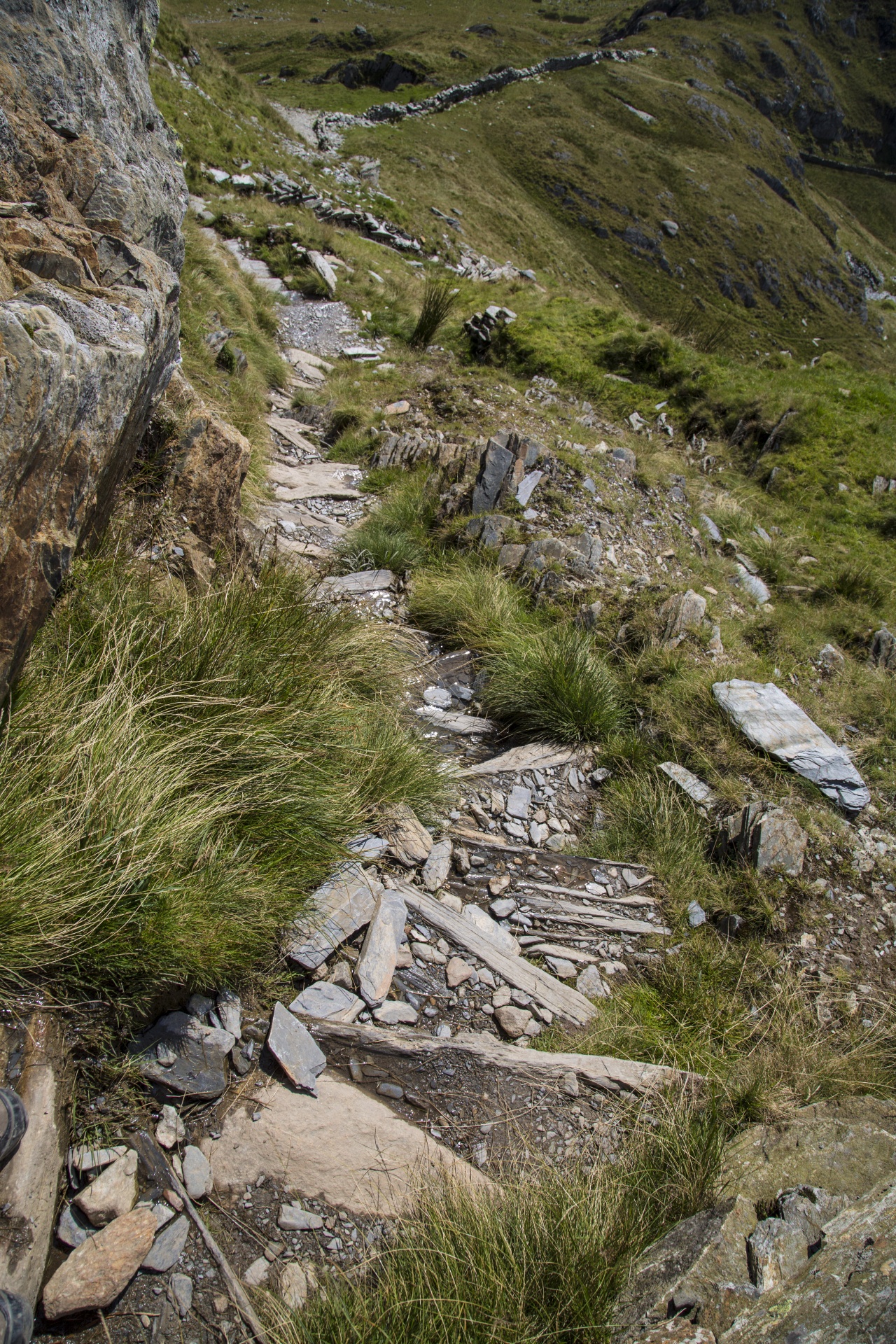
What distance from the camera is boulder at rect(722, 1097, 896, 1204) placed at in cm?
225

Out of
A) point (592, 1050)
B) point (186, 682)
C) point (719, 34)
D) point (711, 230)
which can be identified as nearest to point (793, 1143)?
point (592, 1050)

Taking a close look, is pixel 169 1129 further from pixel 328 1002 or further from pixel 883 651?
pixel 883 651

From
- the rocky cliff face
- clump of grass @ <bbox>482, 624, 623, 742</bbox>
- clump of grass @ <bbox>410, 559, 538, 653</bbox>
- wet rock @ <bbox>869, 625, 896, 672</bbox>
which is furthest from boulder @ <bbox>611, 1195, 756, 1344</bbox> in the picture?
wet rock @ <bbox>869, 625, 896, 672</bbox>

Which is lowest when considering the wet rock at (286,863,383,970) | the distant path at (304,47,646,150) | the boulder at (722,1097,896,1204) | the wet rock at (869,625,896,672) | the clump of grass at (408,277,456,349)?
the wet rock at (286,863,383,970)

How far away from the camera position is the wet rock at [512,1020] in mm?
2822

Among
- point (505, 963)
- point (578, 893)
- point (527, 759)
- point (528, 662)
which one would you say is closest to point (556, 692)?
point (528, 662)

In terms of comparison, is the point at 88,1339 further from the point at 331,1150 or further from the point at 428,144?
the point at 428,144

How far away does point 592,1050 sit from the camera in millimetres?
2812

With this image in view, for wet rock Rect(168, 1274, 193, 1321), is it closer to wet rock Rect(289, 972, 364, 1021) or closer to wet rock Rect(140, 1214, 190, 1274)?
wet rock Rect(140, 1214, 190, 1274)

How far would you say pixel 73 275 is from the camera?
3.19 meters

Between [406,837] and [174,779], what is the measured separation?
4.42 ft

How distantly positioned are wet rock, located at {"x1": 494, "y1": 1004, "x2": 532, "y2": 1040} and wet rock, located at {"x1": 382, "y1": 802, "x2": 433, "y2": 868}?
0.81m

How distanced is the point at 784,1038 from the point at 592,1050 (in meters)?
0.83

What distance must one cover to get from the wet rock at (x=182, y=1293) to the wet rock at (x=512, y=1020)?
138 cm
